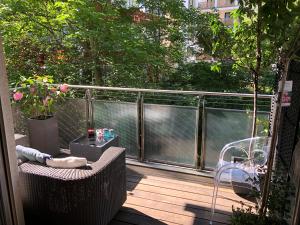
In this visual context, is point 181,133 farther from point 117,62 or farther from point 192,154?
point 117,62

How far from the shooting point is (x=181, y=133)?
3318 mm

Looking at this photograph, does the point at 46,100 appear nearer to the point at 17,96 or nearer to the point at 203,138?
the point at 17,96

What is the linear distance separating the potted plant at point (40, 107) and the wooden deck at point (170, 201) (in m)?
1.24

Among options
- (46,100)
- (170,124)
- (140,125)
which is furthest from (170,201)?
(46,100)

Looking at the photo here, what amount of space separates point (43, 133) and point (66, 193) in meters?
1.91

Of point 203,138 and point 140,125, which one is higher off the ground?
point 140,125

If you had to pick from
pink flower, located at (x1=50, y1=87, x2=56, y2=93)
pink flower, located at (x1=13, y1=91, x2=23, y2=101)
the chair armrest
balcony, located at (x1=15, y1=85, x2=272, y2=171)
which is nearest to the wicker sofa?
the chair armrest

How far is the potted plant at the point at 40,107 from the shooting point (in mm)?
3482

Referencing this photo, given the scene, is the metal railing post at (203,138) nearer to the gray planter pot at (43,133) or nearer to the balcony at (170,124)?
the balcony at (170,124)

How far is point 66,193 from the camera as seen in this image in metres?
1.81

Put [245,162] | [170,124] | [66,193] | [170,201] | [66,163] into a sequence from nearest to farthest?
[66,193] < [66,163] < [245,162] < [170,201] < [170,124]

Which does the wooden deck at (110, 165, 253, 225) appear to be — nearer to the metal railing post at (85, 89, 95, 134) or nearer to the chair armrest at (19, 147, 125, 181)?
the chair armrest at (19, 147, 125, 181)

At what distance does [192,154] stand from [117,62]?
434cm

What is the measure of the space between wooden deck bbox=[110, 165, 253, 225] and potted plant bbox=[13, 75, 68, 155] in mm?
1236
